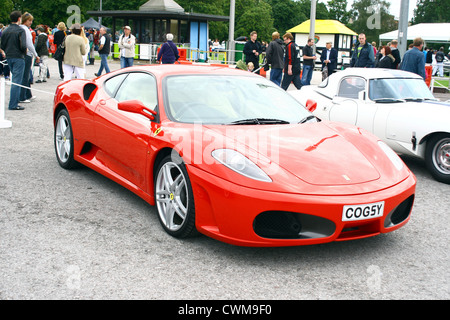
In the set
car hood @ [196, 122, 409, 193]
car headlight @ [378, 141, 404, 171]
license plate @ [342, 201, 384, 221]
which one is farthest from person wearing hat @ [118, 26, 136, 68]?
license plate @ [342, 201, 384, 221]

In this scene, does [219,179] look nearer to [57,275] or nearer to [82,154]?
[57,275]

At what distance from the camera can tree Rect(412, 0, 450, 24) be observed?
294 ft

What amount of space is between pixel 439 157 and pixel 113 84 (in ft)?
12.7

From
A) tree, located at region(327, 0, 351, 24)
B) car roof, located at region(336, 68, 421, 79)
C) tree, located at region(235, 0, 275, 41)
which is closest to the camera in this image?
car roof, located at region(336, 68, 421, 79)

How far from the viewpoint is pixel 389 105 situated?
707cm

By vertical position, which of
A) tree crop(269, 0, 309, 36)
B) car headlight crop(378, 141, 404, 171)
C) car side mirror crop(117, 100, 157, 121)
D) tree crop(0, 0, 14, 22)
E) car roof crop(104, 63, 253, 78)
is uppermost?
tree crop(269, 0, 309, 36)

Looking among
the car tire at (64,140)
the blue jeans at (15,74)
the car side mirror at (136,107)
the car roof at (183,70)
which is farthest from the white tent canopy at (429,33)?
the car side mirror at (136,107)

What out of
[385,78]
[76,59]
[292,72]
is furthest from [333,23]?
[385,78]

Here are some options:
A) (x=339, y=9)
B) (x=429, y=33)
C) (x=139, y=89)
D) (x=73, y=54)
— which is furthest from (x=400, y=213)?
(x=339, y=9)

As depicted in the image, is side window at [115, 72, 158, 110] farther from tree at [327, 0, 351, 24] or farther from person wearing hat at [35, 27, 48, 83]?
tree at [327, 0, 351, 24]

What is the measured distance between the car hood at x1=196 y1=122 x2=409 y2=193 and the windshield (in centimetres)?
22

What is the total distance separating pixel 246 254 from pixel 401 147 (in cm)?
367

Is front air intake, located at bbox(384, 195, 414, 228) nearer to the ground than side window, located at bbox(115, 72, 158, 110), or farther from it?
nearer to the ground

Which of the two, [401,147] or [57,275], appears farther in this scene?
[401,147]
